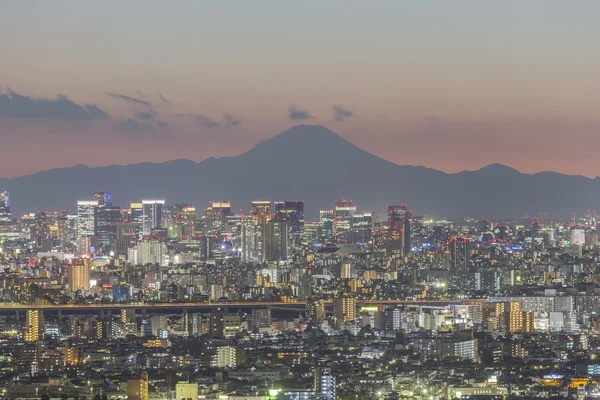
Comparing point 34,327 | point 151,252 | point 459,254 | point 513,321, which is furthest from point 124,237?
point 513,321

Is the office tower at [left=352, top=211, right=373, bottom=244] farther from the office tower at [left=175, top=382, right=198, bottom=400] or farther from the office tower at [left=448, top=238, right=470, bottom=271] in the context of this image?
the office tower at [left=175, top=382, right=198, bottom=400]

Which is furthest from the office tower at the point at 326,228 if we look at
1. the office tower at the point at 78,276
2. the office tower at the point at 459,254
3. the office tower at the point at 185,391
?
the office tower at the point at 185,391

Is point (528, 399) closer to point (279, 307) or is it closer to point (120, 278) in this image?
point (279, 307)

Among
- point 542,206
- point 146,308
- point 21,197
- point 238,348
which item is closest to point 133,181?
point 21,197

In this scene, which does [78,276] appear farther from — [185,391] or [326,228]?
[185,391]

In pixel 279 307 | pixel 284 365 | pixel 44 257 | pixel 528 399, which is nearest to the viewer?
pixel 528 399

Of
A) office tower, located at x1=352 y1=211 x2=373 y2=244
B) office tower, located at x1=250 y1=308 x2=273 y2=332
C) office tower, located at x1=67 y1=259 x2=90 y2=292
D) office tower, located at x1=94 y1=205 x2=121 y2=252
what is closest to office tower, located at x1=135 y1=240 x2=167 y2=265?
office tower, located at x1=94 y1=205 x2=121 y2=252
